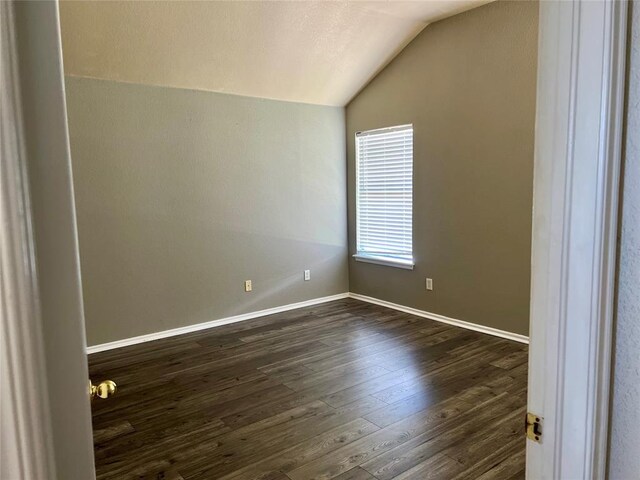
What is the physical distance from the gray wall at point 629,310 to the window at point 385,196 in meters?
4.11

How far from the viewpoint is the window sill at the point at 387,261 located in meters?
4.96

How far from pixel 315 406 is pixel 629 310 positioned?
7.92ft

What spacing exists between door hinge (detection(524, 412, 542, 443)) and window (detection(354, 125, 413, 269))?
13.3 ft

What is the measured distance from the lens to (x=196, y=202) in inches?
176

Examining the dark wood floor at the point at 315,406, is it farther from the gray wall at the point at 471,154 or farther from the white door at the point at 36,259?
the white door at the point at 36,259

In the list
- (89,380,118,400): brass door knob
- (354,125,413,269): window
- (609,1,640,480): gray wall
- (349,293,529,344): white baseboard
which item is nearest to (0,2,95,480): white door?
(89,380,118,400): brass door knob

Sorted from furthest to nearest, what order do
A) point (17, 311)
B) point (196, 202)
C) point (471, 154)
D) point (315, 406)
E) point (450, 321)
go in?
point (450, 321) → point (196, 202) → point (471, 154) → point (315, 406) → point (17, 311)

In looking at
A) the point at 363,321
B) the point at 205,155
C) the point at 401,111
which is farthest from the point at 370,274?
the point at 205,155

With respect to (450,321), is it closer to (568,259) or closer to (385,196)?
(385,196)

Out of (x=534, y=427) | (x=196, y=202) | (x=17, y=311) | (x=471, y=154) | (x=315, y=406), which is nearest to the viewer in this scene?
(x=17, y=311)

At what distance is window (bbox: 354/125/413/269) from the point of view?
4926 mm

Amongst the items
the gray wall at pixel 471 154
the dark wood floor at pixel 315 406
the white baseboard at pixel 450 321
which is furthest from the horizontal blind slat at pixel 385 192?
the dark wood floor at pixel 315 406

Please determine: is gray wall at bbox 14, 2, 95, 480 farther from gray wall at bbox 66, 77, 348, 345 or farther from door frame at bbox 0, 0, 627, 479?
gray wall at bbox 66, 77, 348, 345

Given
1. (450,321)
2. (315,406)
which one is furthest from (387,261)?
(315,406)
